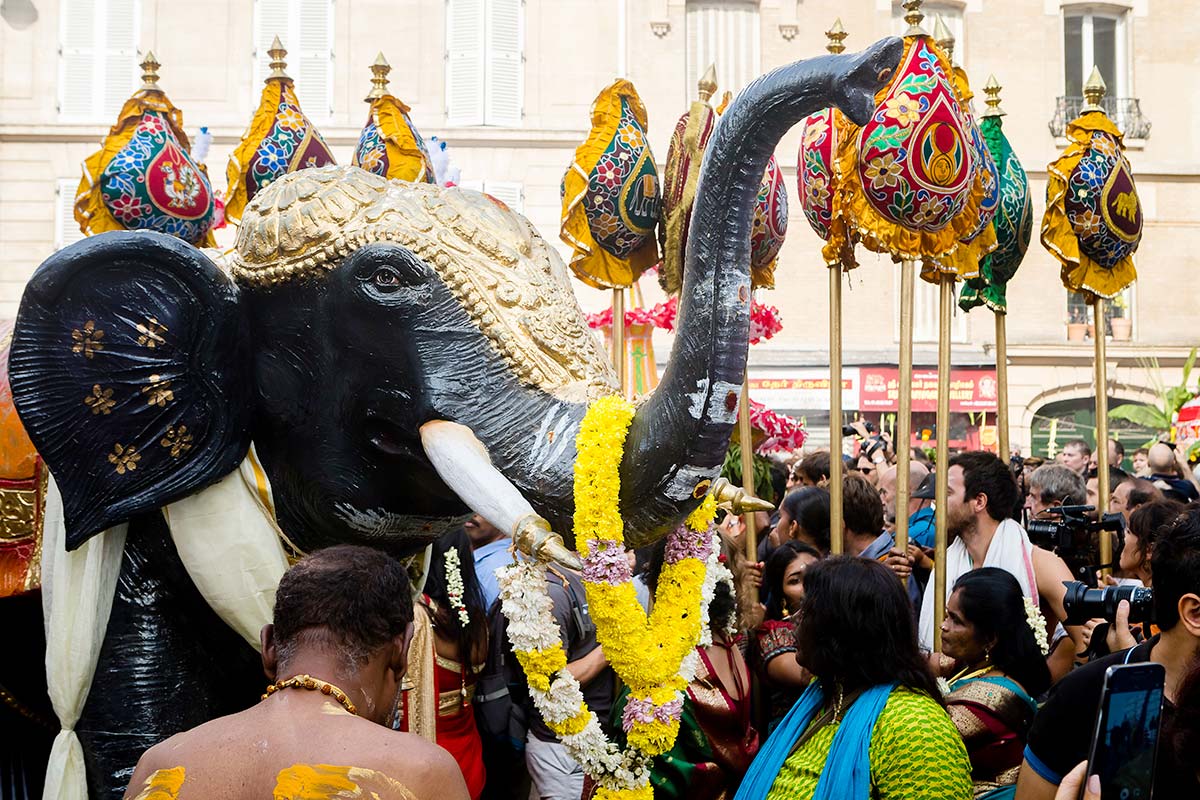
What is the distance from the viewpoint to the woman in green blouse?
3.38 metres

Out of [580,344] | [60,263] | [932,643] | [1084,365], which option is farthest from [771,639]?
[1084,365]

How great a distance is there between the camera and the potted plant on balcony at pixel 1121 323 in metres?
20.2

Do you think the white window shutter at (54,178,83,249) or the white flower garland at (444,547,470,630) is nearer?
the white flower garland at (444,547,470,630)

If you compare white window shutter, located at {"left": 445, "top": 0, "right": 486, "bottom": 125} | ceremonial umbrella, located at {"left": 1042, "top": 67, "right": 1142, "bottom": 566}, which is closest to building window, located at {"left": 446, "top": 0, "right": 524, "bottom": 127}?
white window shutter, located at {"left": 445, "top": 0, "right": 486, "bottom": 125}

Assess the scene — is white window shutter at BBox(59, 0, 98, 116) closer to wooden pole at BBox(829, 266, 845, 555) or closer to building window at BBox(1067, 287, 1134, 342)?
building window at BBox(1067, 287, 1134, 342)

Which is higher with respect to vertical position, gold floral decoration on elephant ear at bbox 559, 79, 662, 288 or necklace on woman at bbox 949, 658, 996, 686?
gold floral decoration on elephant ear at bbox 559, 79, 662, 288

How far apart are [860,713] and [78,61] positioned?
679 inches

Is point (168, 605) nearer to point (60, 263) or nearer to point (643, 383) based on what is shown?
point (60, 263)

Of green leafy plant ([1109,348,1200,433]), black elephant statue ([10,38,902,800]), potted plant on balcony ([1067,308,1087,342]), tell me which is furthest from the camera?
potted plant on balcony ([1067,308,1087,342])

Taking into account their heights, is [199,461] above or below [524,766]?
above

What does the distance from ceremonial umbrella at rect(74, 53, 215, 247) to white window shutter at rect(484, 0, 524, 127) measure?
11964 millimetres

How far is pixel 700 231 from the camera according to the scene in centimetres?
281

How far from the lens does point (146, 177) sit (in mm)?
6461

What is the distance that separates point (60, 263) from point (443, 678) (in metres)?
2.08
